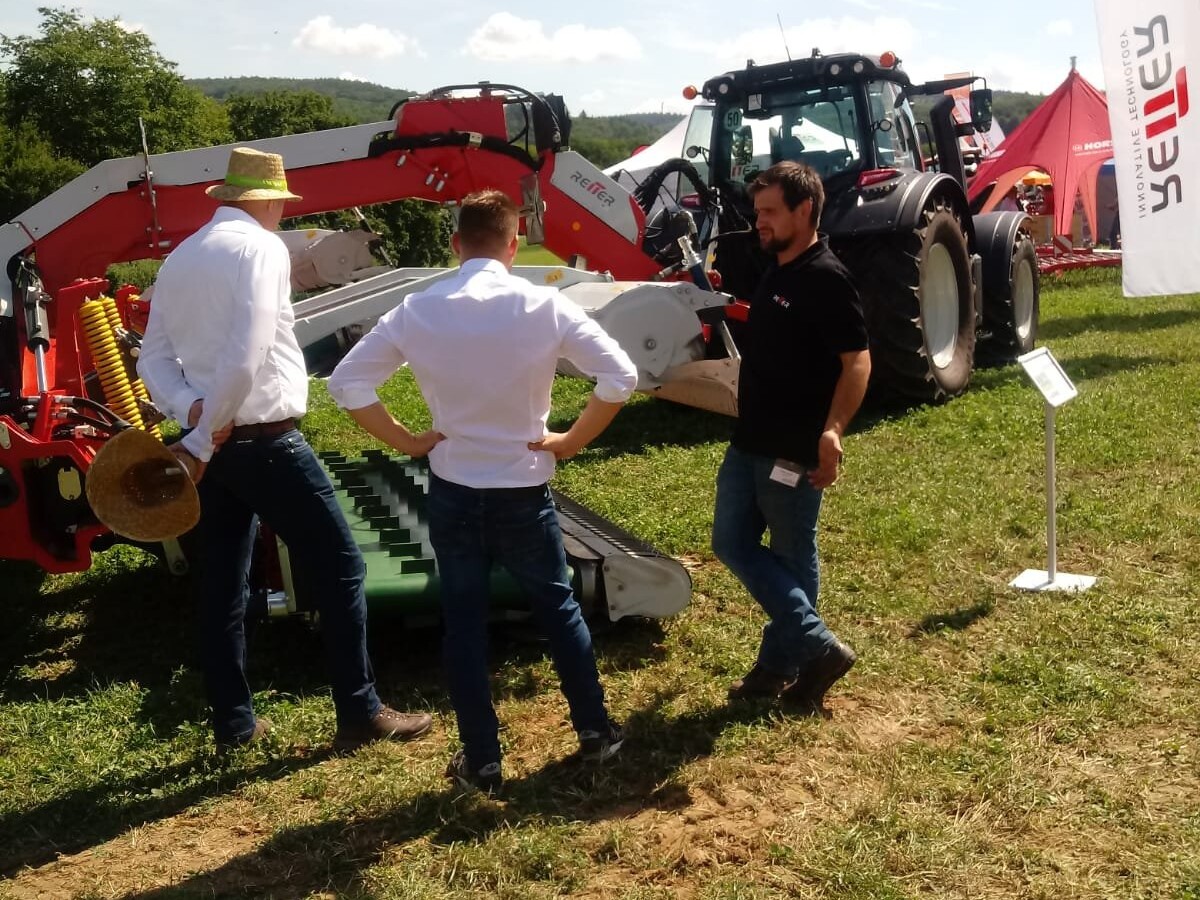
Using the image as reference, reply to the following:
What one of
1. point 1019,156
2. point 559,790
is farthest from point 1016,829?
point 1019,156

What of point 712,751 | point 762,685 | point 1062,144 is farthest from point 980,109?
point 1062,144

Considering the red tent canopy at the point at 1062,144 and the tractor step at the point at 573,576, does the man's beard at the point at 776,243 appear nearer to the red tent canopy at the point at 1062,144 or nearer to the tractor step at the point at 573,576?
the tractor step at the point at 573,576

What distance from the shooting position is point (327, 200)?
5.74 m

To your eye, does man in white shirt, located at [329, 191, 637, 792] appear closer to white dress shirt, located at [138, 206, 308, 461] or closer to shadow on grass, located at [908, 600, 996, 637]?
white dress shirt, located at [138, 206, 308, 461]

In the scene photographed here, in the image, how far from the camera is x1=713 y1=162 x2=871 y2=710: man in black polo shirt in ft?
10.8

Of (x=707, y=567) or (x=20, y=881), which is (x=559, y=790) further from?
(x=707, y=567)

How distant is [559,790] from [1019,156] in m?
14.9

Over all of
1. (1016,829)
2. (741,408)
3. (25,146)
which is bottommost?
(1016,829)

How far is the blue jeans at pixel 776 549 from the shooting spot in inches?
136

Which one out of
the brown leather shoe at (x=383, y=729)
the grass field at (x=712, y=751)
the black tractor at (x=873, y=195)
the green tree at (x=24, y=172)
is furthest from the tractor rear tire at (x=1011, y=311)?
the green tree at (x=24, y=172)

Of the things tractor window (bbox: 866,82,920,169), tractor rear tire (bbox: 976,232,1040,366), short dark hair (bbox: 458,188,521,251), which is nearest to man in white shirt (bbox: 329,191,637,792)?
short dark hair (bbox: 458,188,521,251)

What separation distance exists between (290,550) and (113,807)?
2.82ft

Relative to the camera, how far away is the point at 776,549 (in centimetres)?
358

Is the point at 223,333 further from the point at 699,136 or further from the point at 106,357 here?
the point at 699,136
